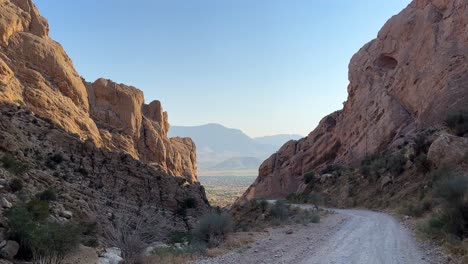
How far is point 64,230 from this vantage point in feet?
38.8

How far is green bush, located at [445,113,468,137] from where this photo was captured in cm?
3048

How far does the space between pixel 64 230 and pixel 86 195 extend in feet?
51.7

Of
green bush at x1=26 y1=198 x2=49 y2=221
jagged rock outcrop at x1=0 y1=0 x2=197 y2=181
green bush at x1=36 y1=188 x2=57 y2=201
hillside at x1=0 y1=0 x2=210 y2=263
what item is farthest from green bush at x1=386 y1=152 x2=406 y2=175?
jagged rock outcrop at x1=0 y1=0 x2=197 y2=181

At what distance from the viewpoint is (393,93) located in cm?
5206

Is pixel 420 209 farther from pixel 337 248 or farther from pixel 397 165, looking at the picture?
pixel 397 165

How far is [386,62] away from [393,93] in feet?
29.7

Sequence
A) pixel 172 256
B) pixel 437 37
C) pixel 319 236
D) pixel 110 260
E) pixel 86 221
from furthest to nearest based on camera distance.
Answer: pixel 437 37
pixel 86 221
pixel 319 236
pixel 110 260
pixel 172 256

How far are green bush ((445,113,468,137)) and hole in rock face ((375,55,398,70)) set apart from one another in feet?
87.1

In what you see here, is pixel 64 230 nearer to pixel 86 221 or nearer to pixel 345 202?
pixel 86 221

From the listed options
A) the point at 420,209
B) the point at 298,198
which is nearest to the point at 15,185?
the point at 420,209

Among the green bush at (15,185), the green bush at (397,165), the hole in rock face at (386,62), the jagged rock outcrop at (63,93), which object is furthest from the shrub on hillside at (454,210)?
the hole in rock face at (386,62)

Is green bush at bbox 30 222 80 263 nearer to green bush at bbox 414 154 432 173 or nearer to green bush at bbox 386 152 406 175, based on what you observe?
green bush at bbox 414 154 432 173

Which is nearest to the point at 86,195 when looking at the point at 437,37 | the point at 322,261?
the point at 322,261

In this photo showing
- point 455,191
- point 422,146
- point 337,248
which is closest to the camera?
point 337,248
